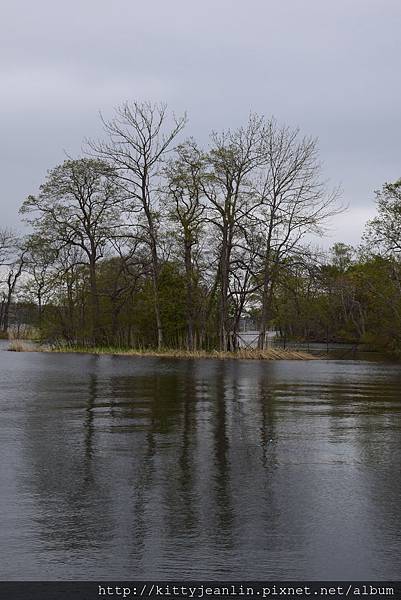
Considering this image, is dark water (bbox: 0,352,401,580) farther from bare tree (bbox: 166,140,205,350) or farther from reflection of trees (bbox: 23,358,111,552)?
bare tree (bbox: 166,140,205,350)

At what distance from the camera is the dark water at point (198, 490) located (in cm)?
500

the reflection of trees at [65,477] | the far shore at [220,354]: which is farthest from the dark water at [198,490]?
the far shore at [220,354]

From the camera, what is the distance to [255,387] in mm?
18547

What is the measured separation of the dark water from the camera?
5004 mm

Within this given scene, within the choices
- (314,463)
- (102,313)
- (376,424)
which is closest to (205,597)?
(314,463)

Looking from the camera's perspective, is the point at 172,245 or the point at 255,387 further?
the point at 172,245

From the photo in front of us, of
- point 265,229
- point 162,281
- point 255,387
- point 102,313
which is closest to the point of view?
point 255,387

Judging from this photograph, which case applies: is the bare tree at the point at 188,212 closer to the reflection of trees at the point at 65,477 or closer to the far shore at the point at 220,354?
the far shore at the point at 220,354

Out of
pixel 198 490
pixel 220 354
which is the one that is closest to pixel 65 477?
pixel 198 490

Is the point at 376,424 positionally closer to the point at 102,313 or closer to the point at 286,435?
the point at 286,435

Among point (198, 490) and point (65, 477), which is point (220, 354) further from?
point (198, 490)

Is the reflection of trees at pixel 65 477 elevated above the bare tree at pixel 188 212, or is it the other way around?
the bare tree at pixel 188 212

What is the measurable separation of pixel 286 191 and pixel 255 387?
72.7 ft

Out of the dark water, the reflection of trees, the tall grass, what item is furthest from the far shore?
the reflection of trees
